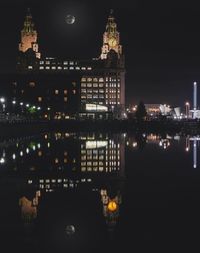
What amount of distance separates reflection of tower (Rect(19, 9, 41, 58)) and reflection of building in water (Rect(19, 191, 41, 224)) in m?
170

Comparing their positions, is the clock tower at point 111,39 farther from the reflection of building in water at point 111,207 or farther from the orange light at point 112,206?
the orange light at point 112,206

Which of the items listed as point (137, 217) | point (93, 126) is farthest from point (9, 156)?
point (93, 126)

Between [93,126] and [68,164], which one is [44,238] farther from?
[93,126]

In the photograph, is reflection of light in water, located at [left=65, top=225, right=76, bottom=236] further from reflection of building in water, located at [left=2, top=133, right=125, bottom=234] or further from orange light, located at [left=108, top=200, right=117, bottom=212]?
orange light, located at [left=108, top=200, right=117, bottom=212]

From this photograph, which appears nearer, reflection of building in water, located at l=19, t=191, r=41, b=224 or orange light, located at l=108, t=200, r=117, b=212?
reflection of building in water, located at l=19, t=191, r=41, b=224

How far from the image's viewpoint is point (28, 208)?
13516 mm

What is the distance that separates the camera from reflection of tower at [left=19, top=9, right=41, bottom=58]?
17962 cm

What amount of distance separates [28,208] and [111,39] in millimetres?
171708

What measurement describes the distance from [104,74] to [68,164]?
152 m

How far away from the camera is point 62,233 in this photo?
434 inches

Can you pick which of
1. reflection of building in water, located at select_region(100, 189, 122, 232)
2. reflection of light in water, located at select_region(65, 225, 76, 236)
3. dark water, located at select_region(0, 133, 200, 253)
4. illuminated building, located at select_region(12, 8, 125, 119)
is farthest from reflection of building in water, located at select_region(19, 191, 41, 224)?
illuminated building, located at select_region(12, 8, 125, 119)

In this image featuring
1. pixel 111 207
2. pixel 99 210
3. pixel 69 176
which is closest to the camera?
pixel 99 210

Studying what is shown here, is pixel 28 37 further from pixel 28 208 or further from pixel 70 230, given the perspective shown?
pixel 70 230

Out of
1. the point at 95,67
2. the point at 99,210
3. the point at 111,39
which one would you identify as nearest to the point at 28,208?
the point at 99,210
